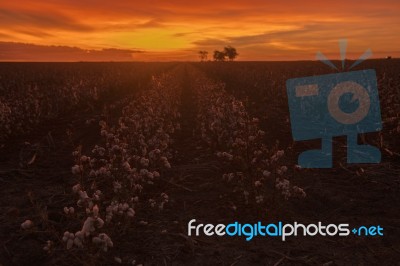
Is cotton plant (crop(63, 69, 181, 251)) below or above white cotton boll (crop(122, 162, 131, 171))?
below

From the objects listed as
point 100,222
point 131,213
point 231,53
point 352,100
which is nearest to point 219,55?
point 231,53

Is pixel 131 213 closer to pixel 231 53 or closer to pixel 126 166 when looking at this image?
pixel 126 166

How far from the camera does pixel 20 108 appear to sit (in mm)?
14578

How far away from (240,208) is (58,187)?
3.29m

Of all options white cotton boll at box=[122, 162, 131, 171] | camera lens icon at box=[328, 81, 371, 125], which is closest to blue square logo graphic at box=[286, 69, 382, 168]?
camera lens icon at box=[328, 81, 371, 125]

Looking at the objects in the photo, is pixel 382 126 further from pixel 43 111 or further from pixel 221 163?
pixel 43 111

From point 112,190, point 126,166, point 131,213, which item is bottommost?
point 112,190

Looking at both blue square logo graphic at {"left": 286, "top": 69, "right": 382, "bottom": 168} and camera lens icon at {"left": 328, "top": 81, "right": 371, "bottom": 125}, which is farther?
camera lens icon at {"left": 328, "top": 81, "right": 371, "bottom": 125}

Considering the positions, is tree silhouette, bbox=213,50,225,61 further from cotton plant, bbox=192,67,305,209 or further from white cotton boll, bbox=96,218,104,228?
white cotton boll, bbox=96,218,104,228

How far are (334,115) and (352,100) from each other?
222 centimetres

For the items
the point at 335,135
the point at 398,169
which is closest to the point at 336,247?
Result: the point at 398,169

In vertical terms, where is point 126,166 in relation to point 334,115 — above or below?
above

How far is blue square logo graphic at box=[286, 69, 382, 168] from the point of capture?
357 inches

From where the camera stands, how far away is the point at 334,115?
540 inches
